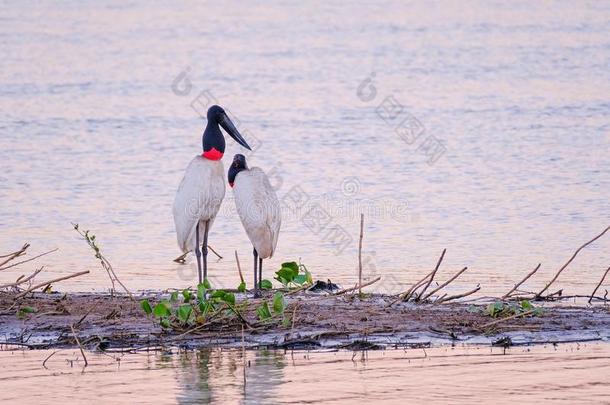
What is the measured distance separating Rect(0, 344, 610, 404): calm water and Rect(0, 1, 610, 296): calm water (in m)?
2.54

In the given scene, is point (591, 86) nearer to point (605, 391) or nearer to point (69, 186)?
point (69, 186)

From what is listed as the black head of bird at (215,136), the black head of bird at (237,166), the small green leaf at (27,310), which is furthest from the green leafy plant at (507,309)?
the black head of bird at (215,136)

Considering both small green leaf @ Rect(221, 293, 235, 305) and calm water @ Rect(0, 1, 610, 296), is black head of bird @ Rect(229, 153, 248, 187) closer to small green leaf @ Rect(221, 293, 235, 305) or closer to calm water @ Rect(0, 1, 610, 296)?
calm water @ Rect(0, 1, 610, 296)

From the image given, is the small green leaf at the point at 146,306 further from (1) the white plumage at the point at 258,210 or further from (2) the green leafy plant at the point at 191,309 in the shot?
(1) the white plumage at the point at 258,210

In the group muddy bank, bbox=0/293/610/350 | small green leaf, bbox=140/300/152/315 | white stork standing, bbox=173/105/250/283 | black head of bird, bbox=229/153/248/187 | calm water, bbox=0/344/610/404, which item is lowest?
calm water, bbox=0/344/610/404

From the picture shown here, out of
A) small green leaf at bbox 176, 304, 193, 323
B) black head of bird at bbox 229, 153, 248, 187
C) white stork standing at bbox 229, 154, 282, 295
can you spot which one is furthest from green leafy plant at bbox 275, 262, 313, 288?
small green leaf at bbox 176, 304, 193, 323

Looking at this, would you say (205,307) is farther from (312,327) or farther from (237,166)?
(237,166)

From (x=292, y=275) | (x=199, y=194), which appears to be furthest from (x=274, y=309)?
(x=199, y=194)

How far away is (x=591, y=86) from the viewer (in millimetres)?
22547

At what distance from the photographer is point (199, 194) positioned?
10344mm

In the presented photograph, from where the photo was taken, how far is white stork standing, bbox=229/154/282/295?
10.1 m

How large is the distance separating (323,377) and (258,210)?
3062mm

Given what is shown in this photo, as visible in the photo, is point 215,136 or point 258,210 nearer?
point 258,210

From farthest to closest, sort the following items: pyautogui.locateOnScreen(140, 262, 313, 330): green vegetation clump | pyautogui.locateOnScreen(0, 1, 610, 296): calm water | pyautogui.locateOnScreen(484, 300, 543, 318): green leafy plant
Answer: pyautogui.locateOnScreen(0, 1, 610, 296): calm water
pyautogui.locateOnScreen(484, 300, 543, 318): green leafy plant
pyautogui.locateOnScreen(140, 262, 313, 330): green vegetation clump
